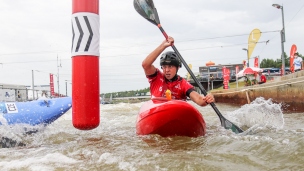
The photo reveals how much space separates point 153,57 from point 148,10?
3.83ft

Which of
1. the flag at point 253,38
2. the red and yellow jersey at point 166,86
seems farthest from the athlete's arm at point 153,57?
the flag at point 253,38

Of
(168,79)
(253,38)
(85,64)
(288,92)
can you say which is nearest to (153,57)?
(168,79)

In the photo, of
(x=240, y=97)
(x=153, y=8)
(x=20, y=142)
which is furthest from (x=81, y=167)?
(x=240, y=97)

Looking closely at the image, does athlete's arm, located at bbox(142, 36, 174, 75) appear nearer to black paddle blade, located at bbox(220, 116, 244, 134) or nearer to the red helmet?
the red helmet

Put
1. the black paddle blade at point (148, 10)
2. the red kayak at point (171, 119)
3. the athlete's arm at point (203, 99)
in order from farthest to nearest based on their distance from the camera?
the black paddle blade at point (148, 10)
the athlete's arm at point (203, 99)
the red kayak at point (171, 119)

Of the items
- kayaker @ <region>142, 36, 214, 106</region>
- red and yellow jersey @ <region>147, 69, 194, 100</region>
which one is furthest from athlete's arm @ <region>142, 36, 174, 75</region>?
red and yellow jersey @ <region>147, 69, 194, 100</region>

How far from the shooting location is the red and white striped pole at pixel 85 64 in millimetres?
2787

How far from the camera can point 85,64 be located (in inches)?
111

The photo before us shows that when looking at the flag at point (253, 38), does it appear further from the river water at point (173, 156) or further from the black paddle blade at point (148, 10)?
the river water at point (173, 156)

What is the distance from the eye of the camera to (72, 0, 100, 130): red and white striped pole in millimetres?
2787

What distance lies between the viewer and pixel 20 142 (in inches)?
146

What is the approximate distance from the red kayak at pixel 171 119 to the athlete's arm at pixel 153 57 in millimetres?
462

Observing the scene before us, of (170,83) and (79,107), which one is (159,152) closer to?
(79,107)

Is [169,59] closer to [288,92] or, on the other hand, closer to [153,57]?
[153,57]
